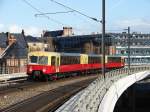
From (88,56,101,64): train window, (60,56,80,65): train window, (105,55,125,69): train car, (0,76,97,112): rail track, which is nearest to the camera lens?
(0,76,97,112): rail track

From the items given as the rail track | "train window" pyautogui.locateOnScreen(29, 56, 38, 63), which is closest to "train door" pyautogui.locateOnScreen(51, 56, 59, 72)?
"train window" pyautogui.locateOnScreen(29, 56, 38, 63)

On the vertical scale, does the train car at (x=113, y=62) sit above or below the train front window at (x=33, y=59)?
below

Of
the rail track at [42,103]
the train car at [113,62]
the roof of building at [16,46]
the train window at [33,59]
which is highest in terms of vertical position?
the roof of building at [16,46]

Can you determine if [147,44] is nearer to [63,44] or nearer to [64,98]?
[63,44]

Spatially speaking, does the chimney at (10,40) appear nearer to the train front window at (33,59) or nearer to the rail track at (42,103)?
the train front window at (33,59)

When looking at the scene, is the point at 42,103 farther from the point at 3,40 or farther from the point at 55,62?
the point at 3,40

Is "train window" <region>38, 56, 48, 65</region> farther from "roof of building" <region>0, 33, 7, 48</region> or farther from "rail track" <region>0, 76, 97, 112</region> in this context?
"roof of building" <region>0, 33, 7, 48</region>

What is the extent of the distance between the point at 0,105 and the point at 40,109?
2.64m

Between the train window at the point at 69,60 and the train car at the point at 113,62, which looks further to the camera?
the train car at the point at 113,62

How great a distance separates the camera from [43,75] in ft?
149

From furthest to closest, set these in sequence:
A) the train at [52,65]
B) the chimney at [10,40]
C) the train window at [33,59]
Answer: the chimney at [10,40], the train window at [33,59], the train at [52,65]

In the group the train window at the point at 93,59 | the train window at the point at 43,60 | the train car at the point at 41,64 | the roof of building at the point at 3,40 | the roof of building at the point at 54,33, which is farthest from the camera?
the roof of building at the point at 54,33

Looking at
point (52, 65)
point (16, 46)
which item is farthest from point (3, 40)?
point (52, 65)

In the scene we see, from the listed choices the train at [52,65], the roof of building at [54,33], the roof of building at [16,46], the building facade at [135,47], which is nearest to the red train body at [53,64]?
the train at [52,65]
